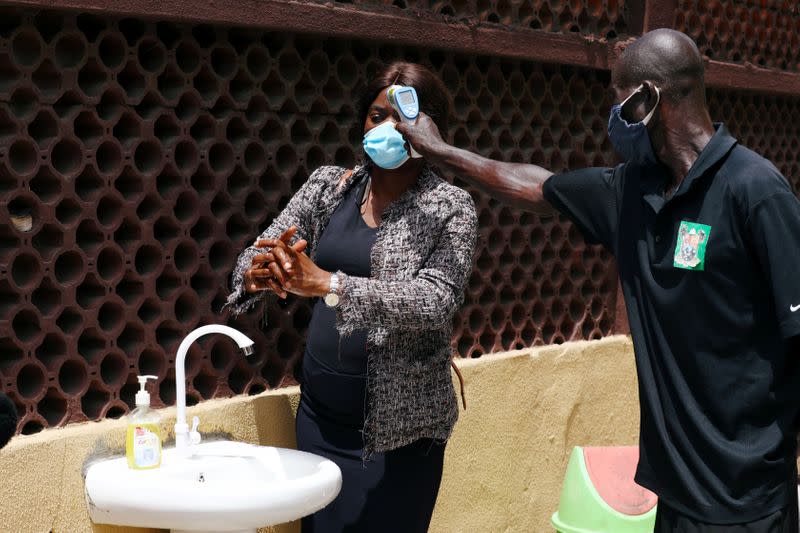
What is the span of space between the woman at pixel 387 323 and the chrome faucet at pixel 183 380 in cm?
16

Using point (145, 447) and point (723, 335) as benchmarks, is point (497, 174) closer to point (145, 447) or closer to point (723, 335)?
point (723, 335)

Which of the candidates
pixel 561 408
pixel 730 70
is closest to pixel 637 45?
pixel 561 408

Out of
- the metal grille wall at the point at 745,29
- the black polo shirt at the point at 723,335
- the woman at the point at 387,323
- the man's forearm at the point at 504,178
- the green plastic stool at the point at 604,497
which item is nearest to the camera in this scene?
the black polo shirt at the point at 723,335

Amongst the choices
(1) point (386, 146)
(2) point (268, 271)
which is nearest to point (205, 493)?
(2) point (268, 271)

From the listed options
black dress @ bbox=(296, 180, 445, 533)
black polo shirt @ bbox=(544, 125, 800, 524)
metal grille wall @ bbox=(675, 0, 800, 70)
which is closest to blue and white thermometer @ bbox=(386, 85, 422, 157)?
black dress @ bbox=(296, 180, 445, 533)

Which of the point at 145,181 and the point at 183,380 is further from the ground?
the point at 145,181

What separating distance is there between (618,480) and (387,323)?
5.06ft

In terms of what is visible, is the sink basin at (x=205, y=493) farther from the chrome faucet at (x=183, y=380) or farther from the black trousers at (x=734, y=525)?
the black trousers at (x=734, y=525)

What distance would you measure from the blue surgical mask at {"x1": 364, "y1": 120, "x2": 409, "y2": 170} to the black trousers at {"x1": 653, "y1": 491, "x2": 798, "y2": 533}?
4.17 ft

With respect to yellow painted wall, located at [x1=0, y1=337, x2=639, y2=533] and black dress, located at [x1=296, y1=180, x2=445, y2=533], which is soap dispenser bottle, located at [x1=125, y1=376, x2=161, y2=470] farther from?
black dress, located at [x1=296, y1=180, x2=445, y2=533]

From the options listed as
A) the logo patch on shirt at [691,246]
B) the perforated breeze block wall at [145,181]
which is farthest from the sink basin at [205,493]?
the logo patch on shirt at [691,246]

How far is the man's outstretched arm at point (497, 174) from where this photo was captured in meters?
2.93

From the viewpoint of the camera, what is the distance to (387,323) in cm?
307

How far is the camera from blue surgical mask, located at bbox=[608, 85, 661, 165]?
252 centimetres
